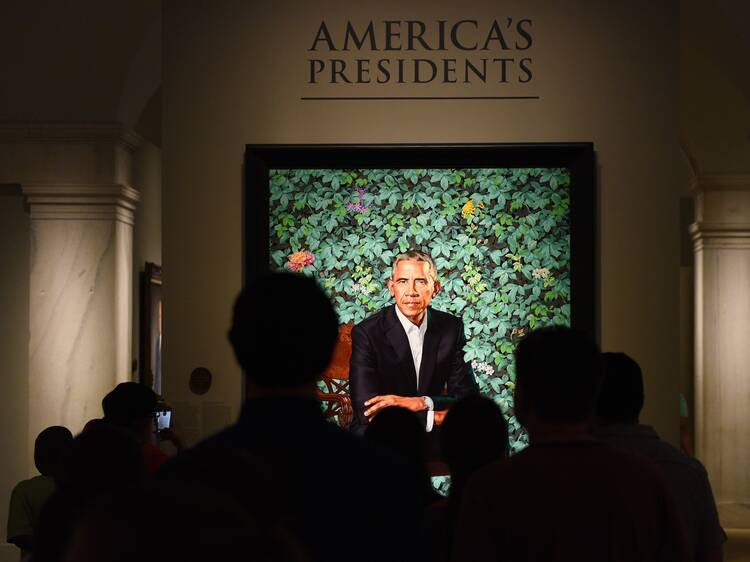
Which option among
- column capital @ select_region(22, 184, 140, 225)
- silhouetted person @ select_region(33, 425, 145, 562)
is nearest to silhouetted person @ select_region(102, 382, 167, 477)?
silhouetted person @ select_region(33, 425, 145, 562)

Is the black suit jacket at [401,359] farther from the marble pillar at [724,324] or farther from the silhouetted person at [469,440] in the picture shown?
the marble pillar at [724,324]

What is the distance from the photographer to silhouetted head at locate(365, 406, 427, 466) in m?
3.77

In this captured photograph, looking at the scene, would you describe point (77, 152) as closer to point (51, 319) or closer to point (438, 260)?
point (51, 319)

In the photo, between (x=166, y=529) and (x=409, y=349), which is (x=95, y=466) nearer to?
(x=166, y=529)

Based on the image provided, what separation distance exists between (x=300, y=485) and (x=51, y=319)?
8.26 m

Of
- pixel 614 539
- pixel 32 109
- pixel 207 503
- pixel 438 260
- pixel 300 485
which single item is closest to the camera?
pixel 207 503

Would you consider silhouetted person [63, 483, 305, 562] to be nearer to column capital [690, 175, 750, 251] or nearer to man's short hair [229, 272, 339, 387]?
man's short hair [229, 272, 339, 387]

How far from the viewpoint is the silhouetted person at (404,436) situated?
12.3 feet

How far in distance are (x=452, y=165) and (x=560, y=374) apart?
11.2 feet

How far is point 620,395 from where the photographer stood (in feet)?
11.4

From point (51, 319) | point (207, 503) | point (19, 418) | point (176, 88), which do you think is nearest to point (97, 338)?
point (51, 319)

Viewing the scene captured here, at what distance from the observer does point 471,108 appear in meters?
6.05

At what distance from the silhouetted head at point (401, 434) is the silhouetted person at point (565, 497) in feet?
3.75

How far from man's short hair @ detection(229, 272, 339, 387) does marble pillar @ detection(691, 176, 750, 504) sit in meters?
10.4
